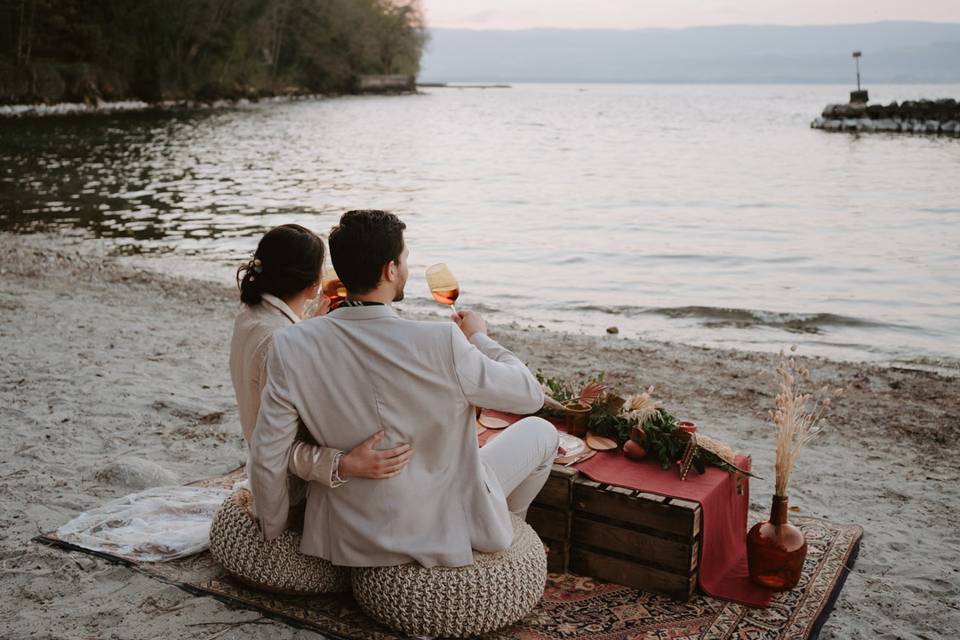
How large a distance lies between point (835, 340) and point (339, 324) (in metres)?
9.28

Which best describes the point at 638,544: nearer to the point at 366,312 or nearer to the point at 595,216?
the point at 366,312

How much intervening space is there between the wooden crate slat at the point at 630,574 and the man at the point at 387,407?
2.45ft

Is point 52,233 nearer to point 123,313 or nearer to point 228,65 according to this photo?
point 123,313

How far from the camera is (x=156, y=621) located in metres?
3.57

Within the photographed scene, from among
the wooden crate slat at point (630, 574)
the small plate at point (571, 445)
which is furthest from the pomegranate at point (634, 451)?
the wooden crate slat at point (630, 574)

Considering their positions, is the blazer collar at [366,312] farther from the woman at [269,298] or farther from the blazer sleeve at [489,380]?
the woman at [269,298]

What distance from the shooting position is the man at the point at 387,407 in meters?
3.06

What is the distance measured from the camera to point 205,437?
5.93 metres

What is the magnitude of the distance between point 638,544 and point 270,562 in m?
1.55

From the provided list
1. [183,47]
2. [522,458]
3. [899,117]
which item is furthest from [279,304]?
[183,47]

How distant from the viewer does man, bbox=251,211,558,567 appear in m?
3.06

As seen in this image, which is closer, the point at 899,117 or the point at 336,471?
the point at 336,471

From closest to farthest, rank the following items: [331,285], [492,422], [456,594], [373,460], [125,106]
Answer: [373,460], [456,594], [331,285], [492,422], [125,106]

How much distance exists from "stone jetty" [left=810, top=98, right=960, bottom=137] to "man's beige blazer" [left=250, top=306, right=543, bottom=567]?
54.7 m
